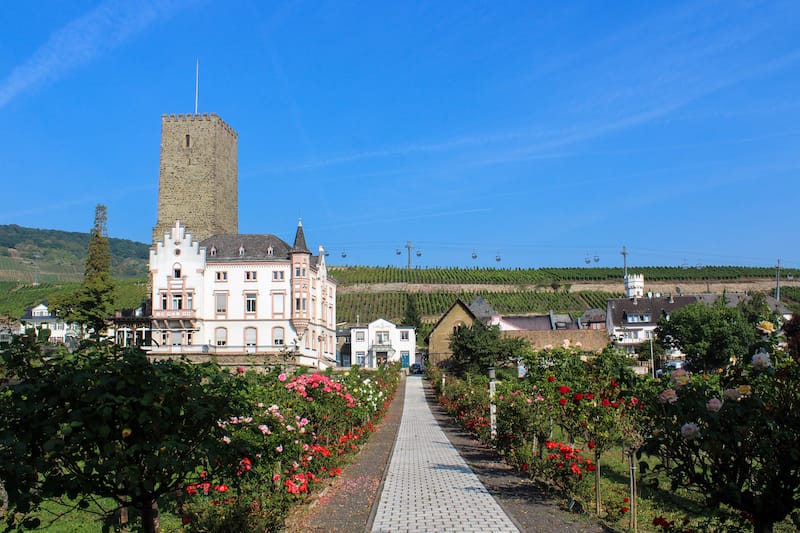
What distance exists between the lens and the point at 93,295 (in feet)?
238

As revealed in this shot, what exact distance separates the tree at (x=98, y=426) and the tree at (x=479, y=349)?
149 ft

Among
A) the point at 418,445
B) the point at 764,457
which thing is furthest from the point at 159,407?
the point at 418,445

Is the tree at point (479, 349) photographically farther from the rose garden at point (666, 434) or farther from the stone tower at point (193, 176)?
the stone tower at point (193, 176)

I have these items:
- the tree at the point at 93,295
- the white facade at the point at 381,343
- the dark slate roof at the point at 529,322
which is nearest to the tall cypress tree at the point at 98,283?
the tree at the point at 93,295

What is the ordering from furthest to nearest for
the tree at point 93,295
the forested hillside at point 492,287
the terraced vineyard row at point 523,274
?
the terraced vineyard row at point 523,274 < the forested hillside at point 492,287 < the tree at point 93,295

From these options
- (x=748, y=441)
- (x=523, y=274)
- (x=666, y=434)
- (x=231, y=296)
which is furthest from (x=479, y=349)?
(x=523, y=274)

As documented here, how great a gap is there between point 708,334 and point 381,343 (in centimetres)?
3210

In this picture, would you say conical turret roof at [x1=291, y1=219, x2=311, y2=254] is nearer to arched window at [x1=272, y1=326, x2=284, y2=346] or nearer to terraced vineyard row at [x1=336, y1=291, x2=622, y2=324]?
arched window at [x1=272, y1=326, x2=284, y2=346]

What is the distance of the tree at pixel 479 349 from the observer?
51.5 meters

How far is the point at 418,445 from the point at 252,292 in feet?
143

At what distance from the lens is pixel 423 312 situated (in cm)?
11288

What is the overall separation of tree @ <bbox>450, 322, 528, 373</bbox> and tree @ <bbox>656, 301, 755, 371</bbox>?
929 inches

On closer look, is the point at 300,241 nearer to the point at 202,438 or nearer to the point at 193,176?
the point at 193,176

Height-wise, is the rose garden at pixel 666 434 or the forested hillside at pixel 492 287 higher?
the forested hillside at pixel 492 287
